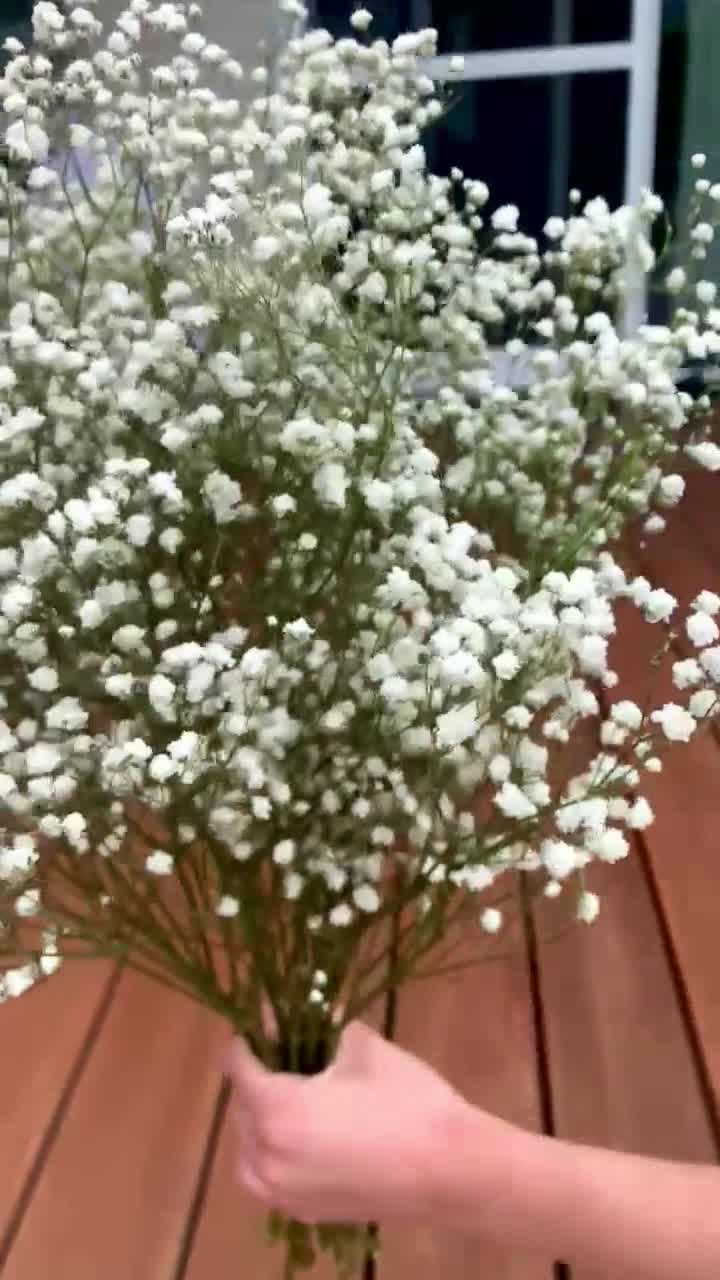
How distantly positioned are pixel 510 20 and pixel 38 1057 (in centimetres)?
346

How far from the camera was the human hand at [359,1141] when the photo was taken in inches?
25.3

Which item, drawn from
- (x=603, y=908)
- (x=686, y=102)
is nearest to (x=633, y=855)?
(x=603, y=908)

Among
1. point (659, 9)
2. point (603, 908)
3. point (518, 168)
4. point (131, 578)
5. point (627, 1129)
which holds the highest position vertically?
point (659, 9)

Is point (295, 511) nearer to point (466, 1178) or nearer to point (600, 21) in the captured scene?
point (466, 1178)

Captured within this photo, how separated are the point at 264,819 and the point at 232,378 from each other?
0.18 m

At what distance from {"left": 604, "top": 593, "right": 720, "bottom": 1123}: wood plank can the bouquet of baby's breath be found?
316 mm

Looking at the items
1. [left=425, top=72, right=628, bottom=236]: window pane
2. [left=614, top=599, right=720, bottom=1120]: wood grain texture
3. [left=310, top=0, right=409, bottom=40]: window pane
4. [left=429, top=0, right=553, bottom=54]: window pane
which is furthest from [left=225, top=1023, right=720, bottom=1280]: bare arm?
[left=429, top=0, right=553, bottom=54]: window pane

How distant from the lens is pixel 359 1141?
2.12 ft

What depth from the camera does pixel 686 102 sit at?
376cm

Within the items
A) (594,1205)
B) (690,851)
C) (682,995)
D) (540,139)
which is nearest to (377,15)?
(540,139)

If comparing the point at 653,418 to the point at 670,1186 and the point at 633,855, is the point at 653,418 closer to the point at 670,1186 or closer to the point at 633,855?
the point at 670,1186

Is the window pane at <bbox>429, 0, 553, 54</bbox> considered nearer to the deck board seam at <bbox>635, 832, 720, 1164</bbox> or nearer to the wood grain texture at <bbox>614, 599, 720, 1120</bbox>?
the wood grain texture at <bbox>614, 599, 720, 1120</bbox>

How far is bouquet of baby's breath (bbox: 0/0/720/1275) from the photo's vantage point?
1.82 feet

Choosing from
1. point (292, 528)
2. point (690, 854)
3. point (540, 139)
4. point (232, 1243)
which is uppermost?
point (540, 139)
